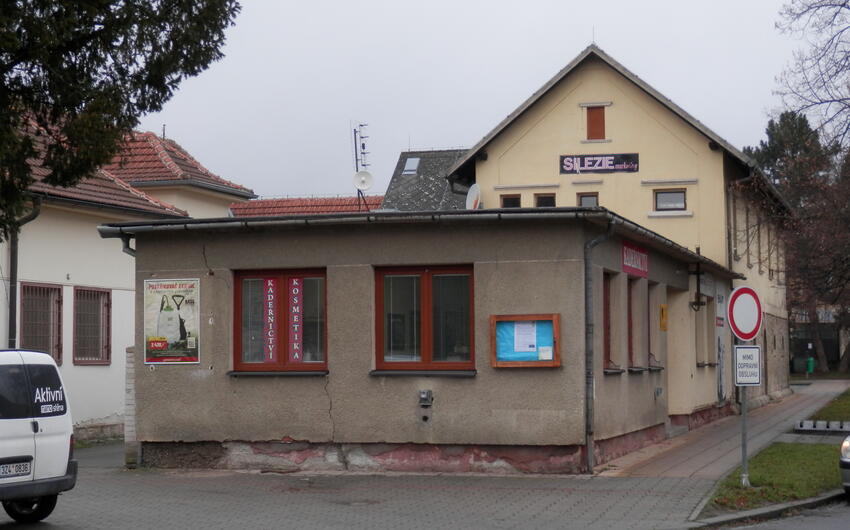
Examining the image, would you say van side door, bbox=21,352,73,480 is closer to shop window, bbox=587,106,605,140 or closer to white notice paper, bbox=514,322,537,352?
white notice paper, bbox=514,322,537,352

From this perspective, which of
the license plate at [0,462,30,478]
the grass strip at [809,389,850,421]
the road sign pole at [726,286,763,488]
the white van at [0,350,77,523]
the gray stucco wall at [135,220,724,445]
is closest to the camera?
the license plate at [0,462,30,478]

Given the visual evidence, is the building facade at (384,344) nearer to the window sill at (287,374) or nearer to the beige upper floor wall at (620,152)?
the window sill at (287,374)

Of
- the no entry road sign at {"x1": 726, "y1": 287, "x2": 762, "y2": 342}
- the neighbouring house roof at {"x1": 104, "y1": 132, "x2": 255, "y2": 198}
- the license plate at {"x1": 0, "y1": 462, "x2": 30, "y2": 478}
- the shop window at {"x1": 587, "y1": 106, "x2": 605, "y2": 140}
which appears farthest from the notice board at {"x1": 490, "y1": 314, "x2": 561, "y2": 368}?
the neighbouring house roof at {"x1": 104, "y1": 132, "x2": 255, "y2": 198}

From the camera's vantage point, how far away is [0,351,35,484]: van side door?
1202 centimetres

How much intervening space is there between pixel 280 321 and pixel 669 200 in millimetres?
15370

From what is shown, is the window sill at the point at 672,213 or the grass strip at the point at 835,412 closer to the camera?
the grass strip at the point at 835,412

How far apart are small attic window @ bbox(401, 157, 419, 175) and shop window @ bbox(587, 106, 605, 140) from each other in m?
24.0

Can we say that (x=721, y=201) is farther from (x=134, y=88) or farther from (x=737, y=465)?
(x=134, y=88)

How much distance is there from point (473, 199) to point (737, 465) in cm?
765

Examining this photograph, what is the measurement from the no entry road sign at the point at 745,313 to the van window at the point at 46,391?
27.0ft

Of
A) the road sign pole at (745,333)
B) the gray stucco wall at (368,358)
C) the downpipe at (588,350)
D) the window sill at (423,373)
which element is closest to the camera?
the road sign pole at (745,333)

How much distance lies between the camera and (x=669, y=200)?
99.1 ft

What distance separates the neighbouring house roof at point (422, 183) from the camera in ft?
161

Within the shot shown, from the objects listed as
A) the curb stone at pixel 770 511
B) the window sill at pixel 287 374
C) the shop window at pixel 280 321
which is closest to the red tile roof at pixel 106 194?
the shop window at pixel 280 321
